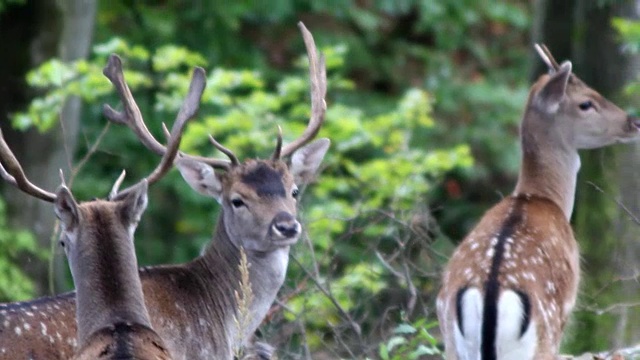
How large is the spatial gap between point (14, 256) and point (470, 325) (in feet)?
22.7

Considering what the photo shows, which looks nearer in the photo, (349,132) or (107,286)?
(107,286)

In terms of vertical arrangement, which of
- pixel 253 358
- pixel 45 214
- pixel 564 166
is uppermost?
pixel 564 166

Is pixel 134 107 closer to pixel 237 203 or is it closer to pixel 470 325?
pixel 237 203

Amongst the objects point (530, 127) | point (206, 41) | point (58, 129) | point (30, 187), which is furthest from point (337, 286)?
point (206, 41)

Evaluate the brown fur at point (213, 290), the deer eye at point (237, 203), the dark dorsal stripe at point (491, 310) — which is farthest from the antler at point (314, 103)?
the dark dorsal stripe at point (491, 310)

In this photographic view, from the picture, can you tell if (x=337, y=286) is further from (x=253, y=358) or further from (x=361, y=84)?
(x=361, y=84)

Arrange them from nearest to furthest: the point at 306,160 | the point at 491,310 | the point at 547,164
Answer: the point at 491,310, the point at 306,160, the point at 547,164

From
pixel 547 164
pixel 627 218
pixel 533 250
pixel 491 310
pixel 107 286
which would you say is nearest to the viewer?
pixel 107 286

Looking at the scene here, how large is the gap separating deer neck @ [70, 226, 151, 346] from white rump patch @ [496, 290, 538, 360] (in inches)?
63.2

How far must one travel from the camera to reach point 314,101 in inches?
359

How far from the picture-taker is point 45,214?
568 inches

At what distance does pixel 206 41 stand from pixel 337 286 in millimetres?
6955

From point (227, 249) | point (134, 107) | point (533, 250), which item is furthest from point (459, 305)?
point (134, 107)

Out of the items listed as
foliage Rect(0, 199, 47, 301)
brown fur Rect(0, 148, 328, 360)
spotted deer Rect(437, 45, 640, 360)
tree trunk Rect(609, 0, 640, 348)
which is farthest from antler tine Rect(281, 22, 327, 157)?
foliage Rect(0, 199, 47, 301)
